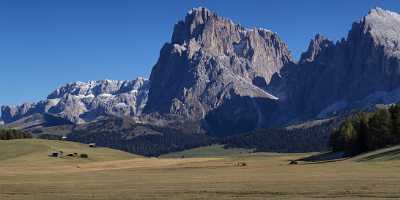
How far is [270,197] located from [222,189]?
402 inches

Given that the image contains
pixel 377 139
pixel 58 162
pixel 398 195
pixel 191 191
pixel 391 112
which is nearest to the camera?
pixel 398 195

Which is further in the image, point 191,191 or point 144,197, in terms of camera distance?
point 191,191

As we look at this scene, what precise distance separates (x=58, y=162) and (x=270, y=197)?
143 meters

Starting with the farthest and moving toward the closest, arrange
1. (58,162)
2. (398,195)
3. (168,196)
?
(58,162), (168,196), (398,195)

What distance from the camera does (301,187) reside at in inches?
2274

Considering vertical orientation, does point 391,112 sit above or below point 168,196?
above

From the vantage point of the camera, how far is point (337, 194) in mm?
49969

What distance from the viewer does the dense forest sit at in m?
152

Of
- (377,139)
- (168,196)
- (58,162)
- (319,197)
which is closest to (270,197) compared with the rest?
(319,197)

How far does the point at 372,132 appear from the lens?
6063 inches

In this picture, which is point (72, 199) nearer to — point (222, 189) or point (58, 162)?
point (222, 189)

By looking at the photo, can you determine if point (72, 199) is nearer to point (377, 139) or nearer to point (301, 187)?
point (301, 187)

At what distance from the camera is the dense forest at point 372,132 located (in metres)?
152

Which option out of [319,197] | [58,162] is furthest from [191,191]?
[58,162]
